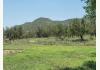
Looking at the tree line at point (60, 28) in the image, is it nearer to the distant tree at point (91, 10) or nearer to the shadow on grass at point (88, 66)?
the distant tree at point (91, 10)

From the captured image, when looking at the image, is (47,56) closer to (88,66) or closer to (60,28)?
(60,28)

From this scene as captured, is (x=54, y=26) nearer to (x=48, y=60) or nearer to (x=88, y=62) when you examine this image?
(x=48, y=60)

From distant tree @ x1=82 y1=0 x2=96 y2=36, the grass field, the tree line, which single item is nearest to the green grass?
the grass field

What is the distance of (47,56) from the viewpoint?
2.05 meters

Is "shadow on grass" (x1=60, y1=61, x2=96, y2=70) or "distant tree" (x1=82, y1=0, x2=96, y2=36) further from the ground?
"distant tree" (x1=82, y1=0, x2=96, y2=36)

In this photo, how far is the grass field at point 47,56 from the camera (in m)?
1.90

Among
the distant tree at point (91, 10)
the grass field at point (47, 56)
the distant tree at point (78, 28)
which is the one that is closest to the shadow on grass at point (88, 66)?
the grass field at point (47, 56)

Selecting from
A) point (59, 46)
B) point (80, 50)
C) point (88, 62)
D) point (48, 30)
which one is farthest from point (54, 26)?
point (88, 62)

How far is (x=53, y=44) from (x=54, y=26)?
18 cm

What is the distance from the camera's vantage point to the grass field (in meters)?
1.90

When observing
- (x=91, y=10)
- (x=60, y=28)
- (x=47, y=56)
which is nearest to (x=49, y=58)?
(x=47, y=56)

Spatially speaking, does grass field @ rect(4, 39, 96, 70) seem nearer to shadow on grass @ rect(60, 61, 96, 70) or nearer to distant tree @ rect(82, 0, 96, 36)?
shadow on grass @ rect(60, 61, 96, 70)

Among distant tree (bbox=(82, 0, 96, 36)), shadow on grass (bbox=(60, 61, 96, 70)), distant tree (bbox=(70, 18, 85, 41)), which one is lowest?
shadow on grass (bbox=(60, 61, 96, 70))

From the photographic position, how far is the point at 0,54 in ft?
4.78
